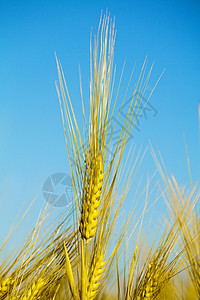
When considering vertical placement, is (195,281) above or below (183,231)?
below

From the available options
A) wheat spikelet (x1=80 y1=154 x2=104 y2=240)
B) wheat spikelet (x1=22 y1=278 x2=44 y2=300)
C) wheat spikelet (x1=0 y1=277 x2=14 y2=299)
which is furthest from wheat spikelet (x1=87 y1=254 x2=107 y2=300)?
wheat spikelet (x1=0 y1=277 x2=14 y2=299)

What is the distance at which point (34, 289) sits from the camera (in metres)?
1.12

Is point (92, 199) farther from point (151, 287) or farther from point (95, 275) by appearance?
point (151, 287)

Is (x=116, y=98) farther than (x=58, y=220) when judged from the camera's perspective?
No

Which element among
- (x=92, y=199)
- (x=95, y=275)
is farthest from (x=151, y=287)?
(x=92, y=199)

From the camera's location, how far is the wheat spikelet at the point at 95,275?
88cm

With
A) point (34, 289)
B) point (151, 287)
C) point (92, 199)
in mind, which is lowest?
point (151, 287)

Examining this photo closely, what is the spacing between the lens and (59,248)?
1.25 metres

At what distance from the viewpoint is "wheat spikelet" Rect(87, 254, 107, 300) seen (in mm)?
875

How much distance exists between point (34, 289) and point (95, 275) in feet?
1.18

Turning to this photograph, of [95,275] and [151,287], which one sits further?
[151,287]

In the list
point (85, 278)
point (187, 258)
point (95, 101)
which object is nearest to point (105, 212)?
point (85, 278)

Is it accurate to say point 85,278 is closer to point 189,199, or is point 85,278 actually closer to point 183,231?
point 183,231

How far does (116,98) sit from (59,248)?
70 centimetres
